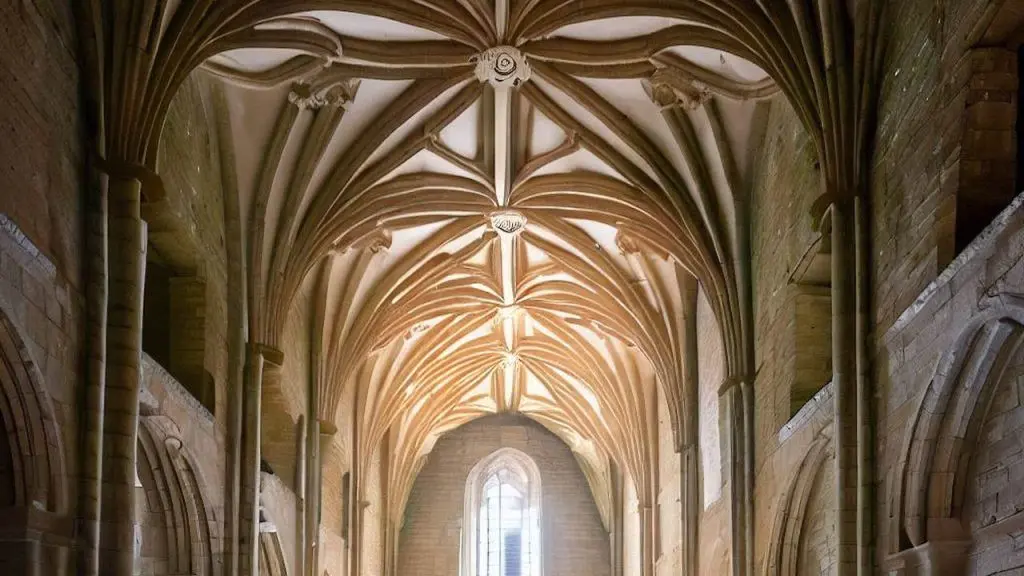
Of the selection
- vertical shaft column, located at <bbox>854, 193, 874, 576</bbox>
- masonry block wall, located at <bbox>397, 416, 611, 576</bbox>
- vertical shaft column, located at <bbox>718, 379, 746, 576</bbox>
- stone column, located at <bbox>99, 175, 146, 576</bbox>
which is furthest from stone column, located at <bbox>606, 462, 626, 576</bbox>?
stone column, located at <bbox>99, 175, 146, 576</bbox>

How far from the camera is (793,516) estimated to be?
12.8 metres

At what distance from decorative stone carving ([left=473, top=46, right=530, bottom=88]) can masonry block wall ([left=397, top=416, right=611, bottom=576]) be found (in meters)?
17.2

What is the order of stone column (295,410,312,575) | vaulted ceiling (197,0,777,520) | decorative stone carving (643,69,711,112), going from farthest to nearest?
stone column (295,410,312,575) → decorative stone carving (643,69,711,112) → vaulted ceiling (197,0,777,520)

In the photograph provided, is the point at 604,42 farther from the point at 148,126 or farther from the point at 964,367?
the point at 964,367

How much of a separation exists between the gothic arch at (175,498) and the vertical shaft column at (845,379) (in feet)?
17.0

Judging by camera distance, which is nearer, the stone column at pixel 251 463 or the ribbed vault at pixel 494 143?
the ribbed vault at pixel 494 143

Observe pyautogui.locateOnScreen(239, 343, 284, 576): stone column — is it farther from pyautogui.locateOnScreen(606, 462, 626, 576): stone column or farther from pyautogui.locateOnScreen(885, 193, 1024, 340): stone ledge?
pyautogui.locateOnScreen(606, 462, 626, 576): stone column

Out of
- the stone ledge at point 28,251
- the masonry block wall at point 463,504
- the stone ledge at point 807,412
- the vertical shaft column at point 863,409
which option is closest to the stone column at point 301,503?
the stone ledge at point 807,412

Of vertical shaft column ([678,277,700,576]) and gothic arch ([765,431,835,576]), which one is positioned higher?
vertical shaft column ([678,277,700,576])

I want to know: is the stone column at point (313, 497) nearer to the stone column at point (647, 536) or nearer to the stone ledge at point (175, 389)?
the stone ledge at point (175, 389)

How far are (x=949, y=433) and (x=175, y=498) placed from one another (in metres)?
6.76

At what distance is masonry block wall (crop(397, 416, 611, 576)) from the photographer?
30594 millimetres

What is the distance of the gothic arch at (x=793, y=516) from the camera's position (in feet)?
38.9

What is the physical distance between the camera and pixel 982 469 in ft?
26.9
